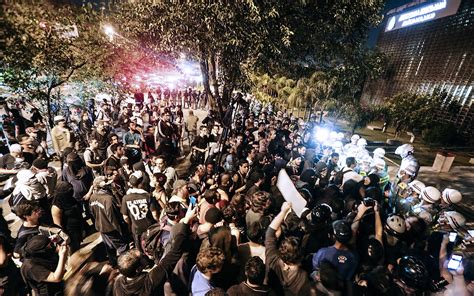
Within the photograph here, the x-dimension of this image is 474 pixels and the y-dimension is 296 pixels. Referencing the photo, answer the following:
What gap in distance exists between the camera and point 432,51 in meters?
20.3

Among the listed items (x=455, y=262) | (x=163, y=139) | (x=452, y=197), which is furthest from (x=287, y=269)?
(x=163, y=139)

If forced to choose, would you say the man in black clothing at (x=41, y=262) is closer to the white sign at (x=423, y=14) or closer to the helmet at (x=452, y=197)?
the helmet at (x=452, y=197)

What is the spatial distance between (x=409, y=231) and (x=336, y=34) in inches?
228

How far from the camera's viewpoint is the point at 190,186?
15.3ft

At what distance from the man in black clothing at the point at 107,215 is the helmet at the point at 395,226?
4238 mm

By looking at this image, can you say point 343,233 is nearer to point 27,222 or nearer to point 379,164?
point 27,222

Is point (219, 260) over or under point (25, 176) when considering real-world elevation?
over

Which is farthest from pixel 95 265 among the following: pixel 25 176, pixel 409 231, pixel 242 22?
pixel 242 22

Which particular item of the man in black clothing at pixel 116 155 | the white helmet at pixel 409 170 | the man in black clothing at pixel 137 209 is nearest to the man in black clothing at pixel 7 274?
the man in black clothing at pixel 137 209

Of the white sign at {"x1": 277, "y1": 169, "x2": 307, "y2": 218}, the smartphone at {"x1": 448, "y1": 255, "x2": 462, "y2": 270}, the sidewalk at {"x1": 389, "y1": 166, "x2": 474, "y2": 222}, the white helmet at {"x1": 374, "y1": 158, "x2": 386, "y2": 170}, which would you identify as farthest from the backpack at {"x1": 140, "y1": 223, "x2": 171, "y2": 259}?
the sidewalk at {"x1": 389, "y1": 166, "x2": 474, "y2": 222}

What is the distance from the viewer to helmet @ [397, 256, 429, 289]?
2365 millimetres

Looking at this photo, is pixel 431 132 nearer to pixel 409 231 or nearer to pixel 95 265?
pixel 409 231

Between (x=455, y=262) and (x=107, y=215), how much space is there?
5.05 m

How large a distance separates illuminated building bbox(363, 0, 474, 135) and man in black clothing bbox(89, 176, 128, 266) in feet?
70.6
